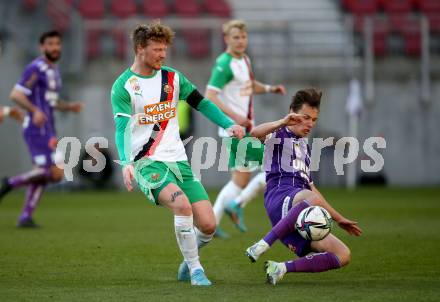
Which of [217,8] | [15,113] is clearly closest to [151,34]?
[15,113]

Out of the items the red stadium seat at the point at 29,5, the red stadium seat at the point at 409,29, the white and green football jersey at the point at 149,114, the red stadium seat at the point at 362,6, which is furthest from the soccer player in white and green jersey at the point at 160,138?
the red stadium seat at the point at 362,6

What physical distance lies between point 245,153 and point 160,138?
312 centimetres

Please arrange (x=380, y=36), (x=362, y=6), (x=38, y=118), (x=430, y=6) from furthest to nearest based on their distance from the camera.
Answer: (x=362, y=6), (x=430, y=6), (x=380, y=36), (x=38, y=118)

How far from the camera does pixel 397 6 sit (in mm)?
24328

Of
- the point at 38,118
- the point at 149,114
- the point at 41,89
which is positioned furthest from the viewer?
the point at 41,89

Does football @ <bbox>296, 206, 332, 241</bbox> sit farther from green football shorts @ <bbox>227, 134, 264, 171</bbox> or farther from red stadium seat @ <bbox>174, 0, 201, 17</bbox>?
red stadium seat @ <bbox>174, 0, 201, 17</bbox>

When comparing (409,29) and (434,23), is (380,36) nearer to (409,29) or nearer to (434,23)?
(409,29)

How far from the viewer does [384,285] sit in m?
6.75

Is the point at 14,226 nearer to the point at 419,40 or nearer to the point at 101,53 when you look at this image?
the point at 101,53

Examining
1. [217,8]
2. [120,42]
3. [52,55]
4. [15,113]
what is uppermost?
[217,8]

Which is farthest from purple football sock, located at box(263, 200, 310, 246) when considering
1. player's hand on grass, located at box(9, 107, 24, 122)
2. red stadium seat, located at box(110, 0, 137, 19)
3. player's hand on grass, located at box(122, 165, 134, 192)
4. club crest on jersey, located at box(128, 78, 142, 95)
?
red stadium seat, located at box(110, 0, 137, 19)

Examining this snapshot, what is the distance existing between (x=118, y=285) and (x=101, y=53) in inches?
610

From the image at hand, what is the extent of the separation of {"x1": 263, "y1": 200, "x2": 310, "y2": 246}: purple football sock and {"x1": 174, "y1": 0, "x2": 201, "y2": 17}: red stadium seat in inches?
662

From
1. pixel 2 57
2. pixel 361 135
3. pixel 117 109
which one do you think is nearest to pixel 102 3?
pixel 2 57
